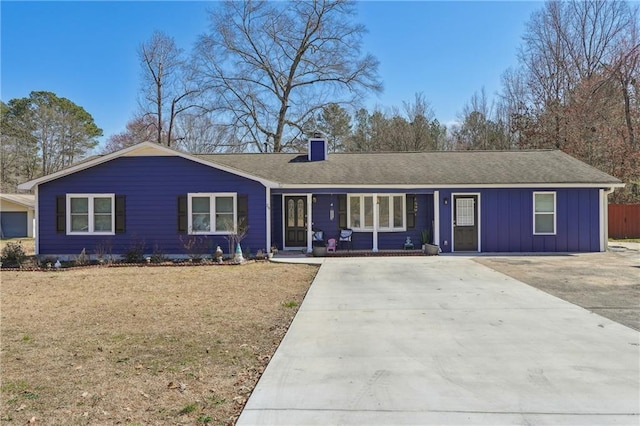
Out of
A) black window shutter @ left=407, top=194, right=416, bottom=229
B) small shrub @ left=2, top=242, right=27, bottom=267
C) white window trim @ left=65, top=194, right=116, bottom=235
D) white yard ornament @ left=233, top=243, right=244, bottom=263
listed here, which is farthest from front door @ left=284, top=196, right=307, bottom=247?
small shrub @ left=2, top=242, right=27, bottom=267

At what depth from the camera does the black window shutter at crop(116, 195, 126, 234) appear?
14.3 m

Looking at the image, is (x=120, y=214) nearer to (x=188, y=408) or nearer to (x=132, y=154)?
(x=132, y=154)

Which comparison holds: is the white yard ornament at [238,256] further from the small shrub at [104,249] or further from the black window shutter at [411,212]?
the black window shutter at [411,212]

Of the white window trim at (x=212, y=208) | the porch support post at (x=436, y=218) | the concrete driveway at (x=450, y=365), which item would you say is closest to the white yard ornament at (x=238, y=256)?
the white window trim at (x=212, y=208)

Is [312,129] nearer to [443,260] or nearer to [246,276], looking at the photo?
[443,260]

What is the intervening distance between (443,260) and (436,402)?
9802 millimetres

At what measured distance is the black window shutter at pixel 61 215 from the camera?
47.0 feet

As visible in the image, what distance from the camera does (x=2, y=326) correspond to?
612cm

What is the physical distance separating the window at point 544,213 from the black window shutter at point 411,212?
390 centimetres

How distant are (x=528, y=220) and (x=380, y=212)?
4870 mm

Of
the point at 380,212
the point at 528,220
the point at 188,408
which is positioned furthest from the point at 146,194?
the point at 528,220

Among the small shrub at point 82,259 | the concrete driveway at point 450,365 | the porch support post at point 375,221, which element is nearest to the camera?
the concrete driveway at point 450,365

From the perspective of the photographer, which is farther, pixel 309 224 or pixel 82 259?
pixel 309 224

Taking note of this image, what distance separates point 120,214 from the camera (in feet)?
47.1
